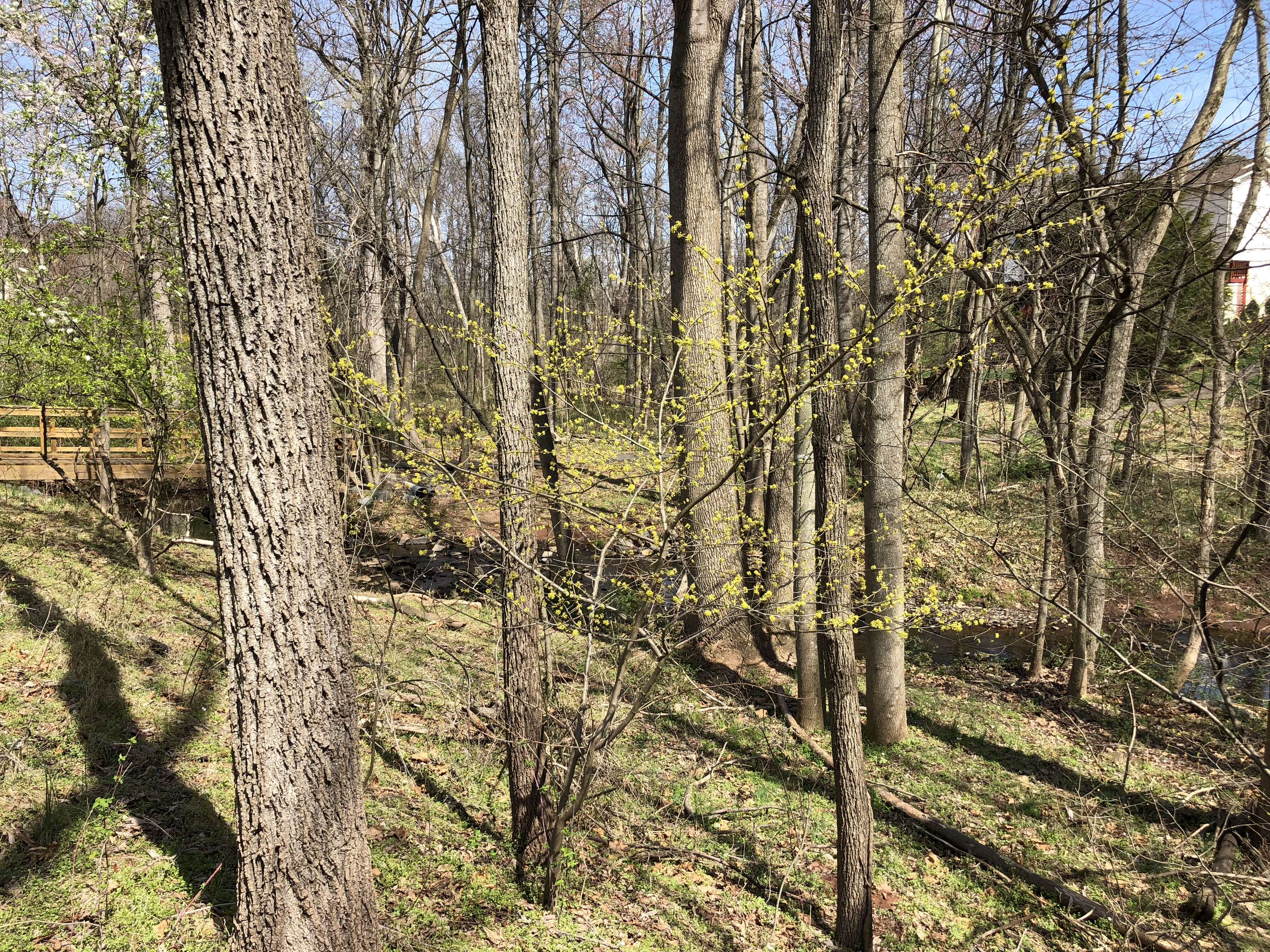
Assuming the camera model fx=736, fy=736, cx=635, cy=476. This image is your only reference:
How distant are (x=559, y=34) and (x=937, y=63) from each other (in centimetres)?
842

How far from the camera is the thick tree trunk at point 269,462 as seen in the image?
2875mm

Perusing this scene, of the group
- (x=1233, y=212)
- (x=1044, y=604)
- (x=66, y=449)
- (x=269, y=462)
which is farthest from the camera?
(x=66, y=449)

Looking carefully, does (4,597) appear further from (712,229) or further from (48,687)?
(712,229)

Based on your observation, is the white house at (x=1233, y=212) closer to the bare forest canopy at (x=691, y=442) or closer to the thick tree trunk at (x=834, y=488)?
the bare forest canopy at (x=691, y=442)

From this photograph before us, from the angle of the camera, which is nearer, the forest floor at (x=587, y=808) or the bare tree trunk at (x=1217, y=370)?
the forest floor at (x=587, y=808)

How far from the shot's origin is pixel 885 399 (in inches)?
296

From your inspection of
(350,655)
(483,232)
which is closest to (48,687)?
(350,655)

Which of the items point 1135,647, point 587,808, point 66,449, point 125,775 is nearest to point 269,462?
point 125,775

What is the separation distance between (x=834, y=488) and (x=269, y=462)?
3714 mm

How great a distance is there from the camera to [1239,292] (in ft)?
64.6

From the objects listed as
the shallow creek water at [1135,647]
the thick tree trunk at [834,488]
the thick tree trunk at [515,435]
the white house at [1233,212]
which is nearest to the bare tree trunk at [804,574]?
the shallow creek water at [1135,647]

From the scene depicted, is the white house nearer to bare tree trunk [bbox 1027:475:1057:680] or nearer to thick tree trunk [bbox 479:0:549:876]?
bare tree trunk [bbox 1027:475:1057:680]

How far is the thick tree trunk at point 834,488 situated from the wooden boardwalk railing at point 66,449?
8724 millimetres

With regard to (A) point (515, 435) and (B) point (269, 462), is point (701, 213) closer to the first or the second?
(A) point (515, 435)
